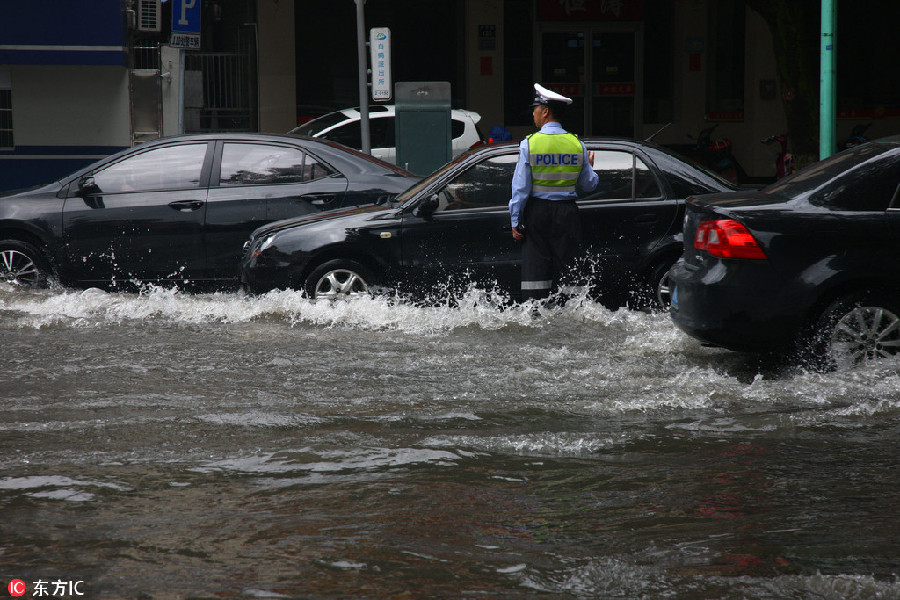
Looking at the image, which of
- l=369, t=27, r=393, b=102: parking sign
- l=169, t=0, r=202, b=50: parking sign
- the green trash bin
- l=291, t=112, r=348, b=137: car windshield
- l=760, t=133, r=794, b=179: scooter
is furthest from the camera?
l=291, t=112, r=348, b=137: car windshield

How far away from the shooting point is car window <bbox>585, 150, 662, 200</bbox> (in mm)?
8312

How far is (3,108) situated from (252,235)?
25.3ft

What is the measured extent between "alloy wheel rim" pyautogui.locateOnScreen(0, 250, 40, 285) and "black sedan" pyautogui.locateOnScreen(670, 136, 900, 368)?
5791 millimetres

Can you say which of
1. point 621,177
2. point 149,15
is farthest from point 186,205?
point 149,15

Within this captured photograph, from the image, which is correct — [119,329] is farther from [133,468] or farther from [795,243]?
[795,243]

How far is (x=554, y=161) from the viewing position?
308 inches

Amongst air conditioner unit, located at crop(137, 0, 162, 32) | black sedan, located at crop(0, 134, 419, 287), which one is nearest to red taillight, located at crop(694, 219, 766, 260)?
black sedan, located at crop(0, 134, 419, 287)

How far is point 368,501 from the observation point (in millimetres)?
4426

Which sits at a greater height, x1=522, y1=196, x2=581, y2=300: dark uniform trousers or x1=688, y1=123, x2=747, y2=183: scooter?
x1=688, y1=123, x2=747, y2=183: scooter

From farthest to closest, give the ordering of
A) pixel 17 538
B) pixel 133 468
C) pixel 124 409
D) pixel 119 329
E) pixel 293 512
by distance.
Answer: pixel 119 329
pixel 124 409
pixel 133 468
pixel 293 512
pixel 17 538

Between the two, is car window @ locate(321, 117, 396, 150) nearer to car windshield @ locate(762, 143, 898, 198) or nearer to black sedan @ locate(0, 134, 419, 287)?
black sedan @ locate(0, 134, 419, 287)

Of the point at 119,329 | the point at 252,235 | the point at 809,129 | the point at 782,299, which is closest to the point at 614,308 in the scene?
the point at 782,299

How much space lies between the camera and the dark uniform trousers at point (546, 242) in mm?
7875

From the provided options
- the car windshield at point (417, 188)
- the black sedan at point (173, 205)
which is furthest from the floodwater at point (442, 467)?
the black sedan at point (173, 205)
